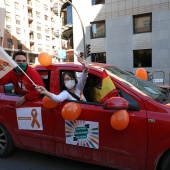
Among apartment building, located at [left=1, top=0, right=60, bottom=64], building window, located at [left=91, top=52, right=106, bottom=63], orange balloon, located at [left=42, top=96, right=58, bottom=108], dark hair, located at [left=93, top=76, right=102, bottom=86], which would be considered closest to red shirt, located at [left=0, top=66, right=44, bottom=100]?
orange balloon, located at [left=42, top=96, right=58, bottom=108]

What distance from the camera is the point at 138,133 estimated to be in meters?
2.72

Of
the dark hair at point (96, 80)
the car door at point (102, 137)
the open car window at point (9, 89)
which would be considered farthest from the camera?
the open car window at point (9, 89)

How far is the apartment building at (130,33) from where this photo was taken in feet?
51.8

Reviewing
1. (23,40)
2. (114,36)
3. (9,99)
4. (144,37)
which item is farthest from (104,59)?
(23,40)

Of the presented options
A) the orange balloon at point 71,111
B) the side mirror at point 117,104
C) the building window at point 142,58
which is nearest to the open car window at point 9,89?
the orange balloon at point 71,111

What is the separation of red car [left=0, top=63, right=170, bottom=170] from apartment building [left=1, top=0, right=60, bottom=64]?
4363cm

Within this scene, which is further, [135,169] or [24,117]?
[24,117]

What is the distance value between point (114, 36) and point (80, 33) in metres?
3.21

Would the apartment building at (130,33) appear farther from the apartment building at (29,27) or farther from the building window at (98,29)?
the apartment building at (29,27)

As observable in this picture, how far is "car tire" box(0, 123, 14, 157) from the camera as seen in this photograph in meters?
3.83

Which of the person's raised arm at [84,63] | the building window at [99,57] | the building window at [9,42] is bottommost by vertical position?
the person's raised arm at [84,63]

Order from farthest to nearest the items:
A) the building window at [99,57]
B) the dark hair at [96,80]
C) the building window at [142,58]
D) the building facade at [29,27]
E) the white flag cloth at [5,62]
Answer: the building facade at [29,27] < the building window at [99,57] < the building window at [142,58] < the dark hair at [96,80] < the white flag cloth at [5,62]

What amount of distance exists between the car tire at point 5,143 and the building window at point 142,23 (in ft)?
47.8

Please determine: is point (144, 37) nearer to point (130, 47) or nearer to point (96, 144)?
point (130, 47)
